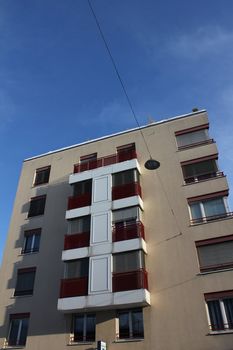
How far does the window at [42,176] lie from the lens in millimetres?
27859

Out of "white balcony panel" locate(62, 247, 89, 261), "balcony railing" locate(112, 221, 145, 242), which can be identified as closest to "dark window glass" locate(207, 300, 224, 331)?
"balcony railing" locate(112, 221, 145, 242)

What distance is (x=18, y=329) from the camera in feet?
68.9

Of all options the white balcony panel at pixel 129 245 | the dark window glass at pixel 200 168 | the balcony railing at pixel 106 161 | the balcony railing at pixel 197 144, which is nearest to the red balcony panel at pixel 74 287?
the white balcony panel at pixel 129 245

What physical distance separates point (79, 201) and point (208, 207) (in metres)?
8.50

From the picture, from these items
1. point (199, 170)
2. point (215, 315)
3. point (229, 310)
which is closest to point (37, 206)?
point (199, 170)

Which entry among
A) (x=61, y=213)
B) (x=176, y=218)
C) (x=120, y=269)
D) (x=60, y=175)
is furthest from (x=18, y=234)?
(x=176, y=218)

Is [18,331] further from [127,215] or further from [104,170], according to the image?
[104,170]

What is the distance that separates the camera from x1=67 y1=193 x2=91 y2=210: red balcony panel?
75.1ft

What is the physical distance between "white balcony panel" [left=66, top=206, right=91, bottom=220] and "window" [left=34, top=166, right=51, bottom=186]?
18.9 ft

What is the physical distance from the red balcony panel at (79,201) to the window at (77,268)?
3903 millimetres

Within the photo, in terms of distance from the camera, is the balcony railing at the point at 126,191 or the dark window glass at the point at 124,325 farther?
the balcony railing at the point at 126,191

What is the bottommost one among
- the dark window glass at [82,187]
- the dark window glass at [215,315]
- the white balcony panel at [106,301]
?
the dark window glass at [215,315]

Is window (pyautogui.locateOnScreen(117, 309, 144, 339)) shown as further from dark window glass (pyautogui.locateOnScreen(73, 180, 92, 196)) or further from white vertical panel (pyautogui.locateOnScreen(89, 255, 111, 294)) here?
dark window glass (pyautogui.locateOnScreen(73, 180, 92, 196))

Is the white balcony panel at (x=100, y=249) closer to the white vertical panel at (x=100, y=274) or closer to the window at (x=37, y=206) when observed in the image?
the white vertical panel at (x=100, y=274)
